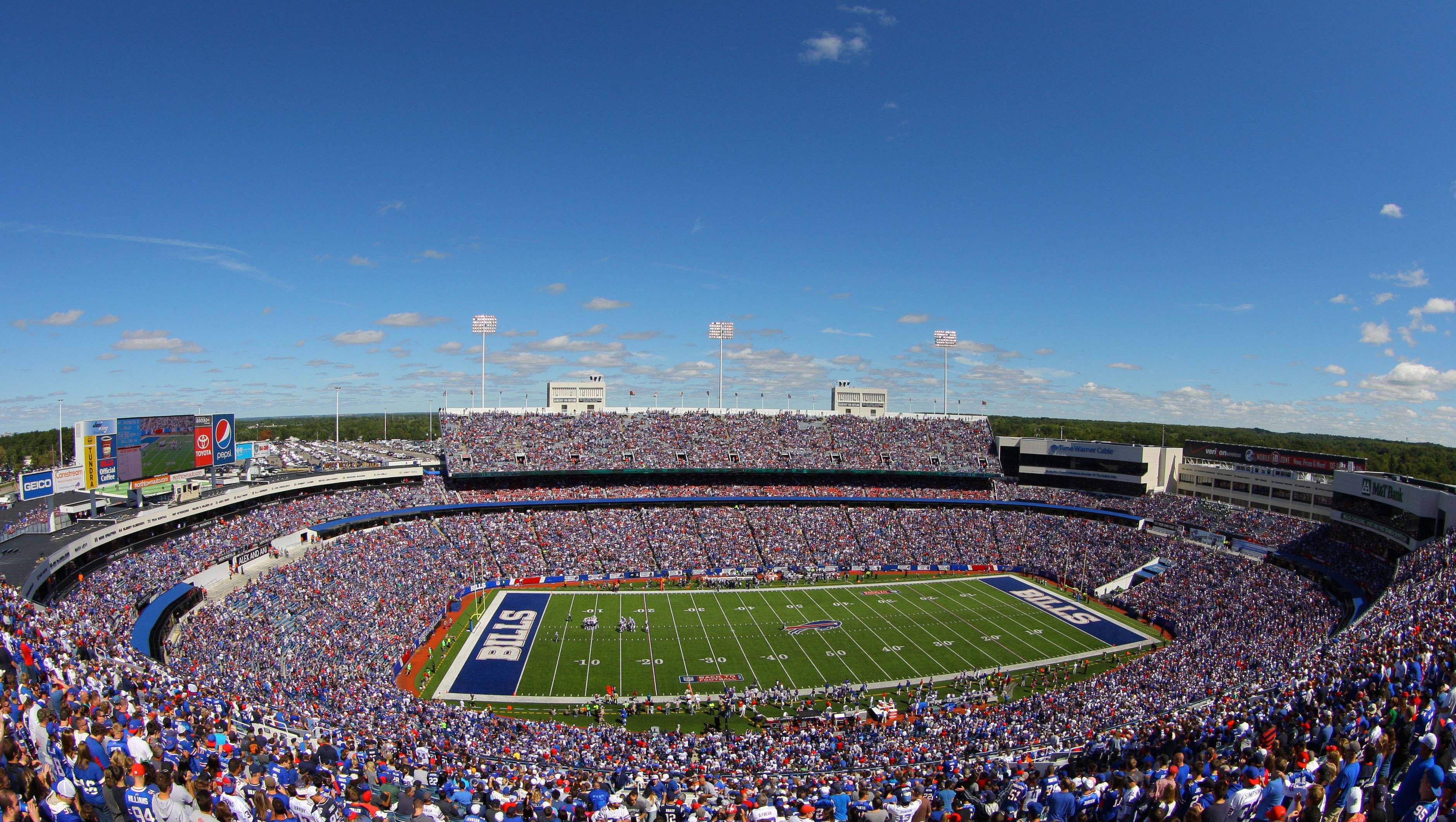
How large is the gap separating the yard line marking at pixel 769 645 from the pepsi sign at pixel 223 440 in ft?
97.3

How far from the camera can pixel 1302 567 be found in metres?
37.8

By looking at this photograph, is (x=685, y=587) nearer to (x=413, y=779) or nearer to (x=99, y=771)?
(x=413, y=779)

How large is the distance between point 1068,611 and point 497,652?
3099 cm

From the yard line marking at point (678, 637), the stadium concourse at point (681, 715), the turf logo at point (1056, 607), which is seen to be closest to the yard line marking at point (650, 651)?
the yard line marking at point (678, 637)

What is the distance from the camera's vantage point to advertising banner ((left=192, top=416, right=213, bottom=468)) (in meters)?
37.2

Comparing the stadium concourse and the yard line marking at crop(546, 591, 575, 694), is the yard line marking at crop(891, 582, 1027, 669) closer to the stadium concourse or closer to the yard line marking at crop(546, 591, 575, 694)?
the stadium concourse

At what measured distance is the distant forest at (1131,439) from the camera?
7688cm

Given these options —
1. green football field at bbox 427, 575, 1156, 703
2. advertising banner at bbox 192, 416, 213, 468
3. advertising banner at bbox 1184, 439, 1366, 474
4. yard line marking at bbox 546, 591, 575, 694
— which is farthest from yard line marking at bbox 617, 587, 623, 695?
advertising banner at bbox 1184, 439, 1366, 474

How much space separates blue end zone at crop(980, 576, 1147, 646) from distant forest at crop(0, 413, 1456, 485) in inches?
877

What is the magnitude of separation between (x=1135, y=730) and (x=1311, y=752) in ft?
24.8

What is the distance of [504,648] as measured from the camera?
3319 centimetres

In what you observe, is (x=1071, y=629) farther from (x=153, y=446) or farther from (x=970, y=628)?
(x=153, y=446)

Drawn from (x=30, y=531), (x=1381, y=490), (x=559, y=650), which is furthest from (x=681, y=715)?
(x=1381, y=490)

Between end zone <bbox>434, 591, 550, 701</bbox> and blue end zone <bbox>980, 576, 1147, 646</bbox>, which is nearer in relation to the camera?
end zone <bbox>434, 591, 550, 701</bbox>
